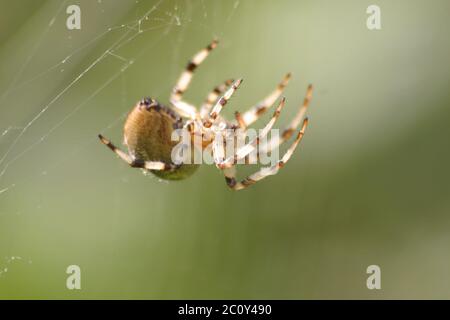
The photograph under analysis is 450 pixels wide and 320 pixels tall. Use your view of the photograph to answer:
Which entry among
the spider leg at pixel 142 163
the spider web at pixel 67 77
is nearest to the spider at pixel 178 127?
the spider leg at pixel 142 163

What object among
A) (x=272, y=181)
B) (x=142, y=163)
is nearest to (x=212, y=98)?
(x=142, y=163)

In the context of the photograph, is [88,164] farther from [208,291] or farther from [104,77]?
[208,291]

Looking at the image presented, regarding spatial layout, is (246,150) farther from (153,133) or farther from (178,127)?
(153,133)

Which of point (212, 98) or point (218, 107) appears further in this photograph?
point (212, 98)

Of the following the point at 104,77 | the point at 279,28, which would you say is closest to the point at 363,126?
the point at 279,28

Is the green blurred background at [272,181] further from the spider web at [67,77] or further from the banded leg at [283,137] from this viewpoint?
the banded leg at [283,137]

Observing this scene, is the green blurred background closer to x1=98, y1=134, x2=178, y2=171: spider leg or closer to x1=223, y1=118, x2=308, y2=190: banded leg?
x1=223, y1=118, x2=308, y2=190: banded leg
